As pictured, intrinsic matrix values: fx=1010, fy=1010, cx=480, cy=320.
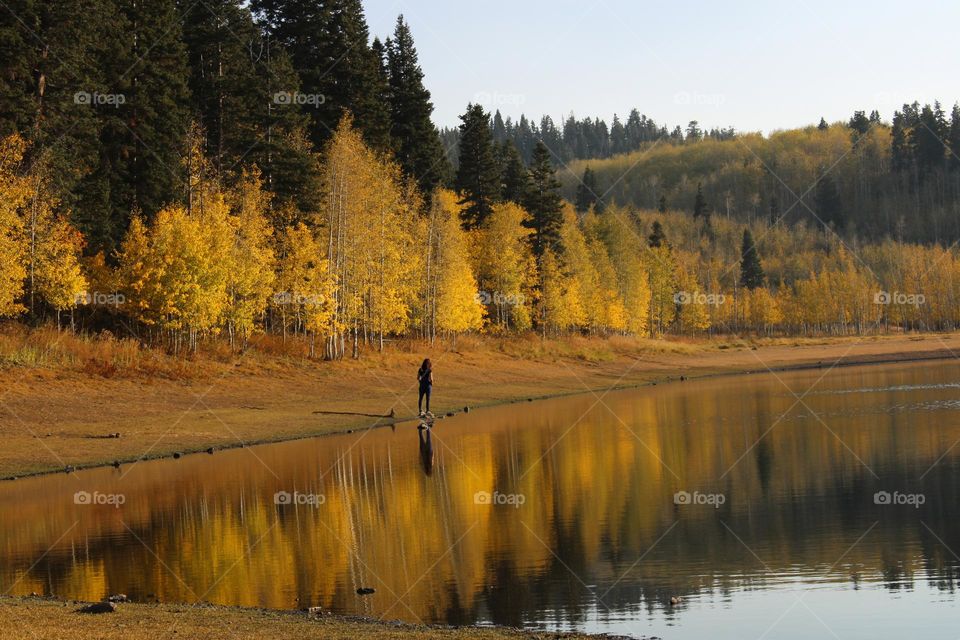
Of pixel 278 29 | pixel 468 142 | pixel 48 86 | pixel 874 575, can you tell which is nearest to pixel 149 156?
pixel 48 86

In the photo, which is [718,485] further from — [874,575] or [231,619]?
[231,619]

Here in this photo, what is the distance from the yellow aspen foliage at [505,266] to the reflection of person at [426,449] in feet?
137

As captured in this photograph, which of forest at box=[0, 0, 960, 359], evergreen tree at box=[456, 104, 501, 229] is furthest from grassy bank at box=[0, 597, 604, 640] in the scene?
evergreen tree at box=[456, 104, 501, 229]

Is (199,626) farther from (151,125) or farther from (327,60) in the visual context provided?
(327,60)

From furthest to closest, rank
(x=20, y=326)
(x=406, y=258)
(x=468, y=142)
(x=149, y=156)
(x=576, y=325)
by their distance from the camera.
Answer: (x=576, y=325)
(x=468, y=142)
(x=406, y=258)
(x=149, y=156)
(x=20, y=326)

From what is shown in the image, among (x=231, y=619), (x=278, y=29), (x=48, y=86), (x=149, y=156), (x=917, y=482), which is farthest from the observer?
(x=278, y=29)

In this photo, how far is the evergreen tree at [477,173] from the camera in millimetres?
90250

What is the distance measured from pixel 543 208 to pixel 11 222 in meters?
56.5

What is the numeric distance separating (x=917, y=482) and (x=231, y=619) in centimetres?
1758

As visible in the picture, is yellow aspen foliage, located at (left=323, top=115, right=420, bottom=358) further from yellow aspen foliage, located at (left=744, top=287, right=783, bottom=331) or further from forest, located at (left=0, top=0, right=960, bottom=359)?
yellow aspen foliage, located at (left=744, top=287, right=783, bottom=331)

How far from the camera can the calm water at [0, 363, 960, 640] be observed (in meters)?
14.0

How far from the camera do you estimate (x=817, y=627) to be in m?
12.7

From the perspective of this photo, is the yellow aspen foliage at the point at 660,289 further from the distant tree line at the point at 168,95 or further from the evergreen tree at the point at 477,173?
the distant tree line at the point at 168,95

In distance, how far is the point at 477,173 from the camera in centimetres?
9056
